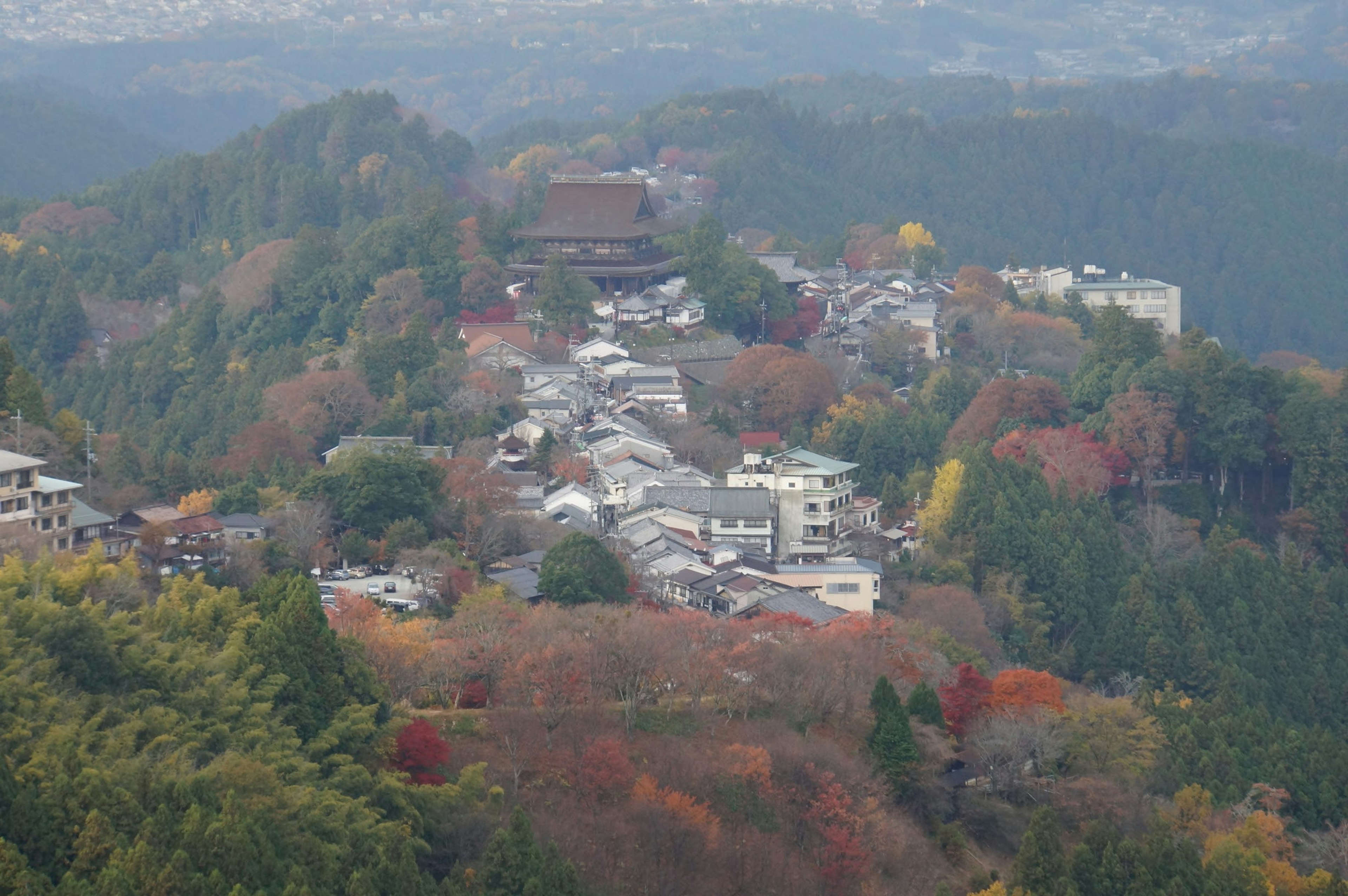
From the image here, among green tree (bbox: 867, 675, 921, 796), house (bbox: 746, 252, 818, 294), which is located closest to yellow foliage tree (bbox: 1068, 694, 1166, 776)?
green tree (bbox: 867, 675, 921, 796)

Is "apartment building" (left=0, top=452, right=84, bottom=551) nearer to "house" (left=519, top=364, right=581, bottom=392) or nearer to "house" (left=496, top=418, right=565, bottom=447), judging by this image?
"house" (left=496, top=418, right=565, bottom=447)

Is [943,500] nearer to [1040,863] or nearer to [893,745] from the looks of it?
[893,745]

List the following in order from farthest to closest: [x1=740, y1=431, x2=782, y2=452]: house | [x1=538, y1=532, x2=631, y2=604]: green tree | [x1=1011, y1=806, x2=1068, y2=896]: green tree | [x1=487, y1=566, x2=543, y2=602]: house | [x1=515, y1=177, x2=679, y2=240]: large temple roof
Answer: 1. [x1=515, y1=177, x2=679, y2=240]: large temple roof
2. [x1=740, y1=431, x2=782, y2=452]: house
3. [x1=487, y1=566, x2=543, y2=602]: house
4. [x1=538, y1=532, x2=631, y2=604]: green tree
5. [x1=1011, y1=806, x2=1068, y2=896]: green tree

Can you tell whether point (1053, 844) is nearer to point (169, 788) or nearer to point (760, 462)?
point (169, 788)

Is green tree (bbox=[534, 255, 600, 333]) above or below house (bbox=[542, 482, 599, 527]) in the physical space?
above

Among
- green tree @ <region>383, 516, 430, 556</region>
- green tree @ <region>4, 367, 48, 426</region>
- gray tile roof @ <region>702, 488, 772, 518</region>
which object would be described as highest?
green tree @ <region>4, 367, 48, 426</region>

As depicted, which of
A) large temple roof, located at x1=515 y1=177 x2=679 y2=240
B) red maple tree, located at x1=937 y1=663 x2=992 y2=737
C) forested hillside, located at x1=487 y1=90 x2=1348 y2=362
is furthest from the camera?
forested hillside, located at x1=487 y1=90 x2=1348 y2=362

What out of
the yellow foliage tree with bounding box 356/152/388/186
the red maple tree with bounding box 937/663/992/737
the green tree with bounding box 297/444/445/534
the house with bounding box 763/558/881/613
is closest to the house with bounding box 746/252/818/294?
the yellow foliage tree with bounding box 356/152/388/186

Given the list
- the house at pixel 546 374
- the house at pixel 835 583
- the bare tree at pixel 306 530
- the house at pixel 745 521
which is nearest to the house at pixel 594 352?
the house at pixel 546 374

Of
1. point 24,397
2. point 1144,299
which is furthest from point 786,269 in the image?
point 24,397

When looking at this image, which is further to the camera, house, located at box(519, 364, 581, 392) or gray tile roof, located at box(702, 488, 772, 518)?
house, located at box(519, 364, 581, 392)
